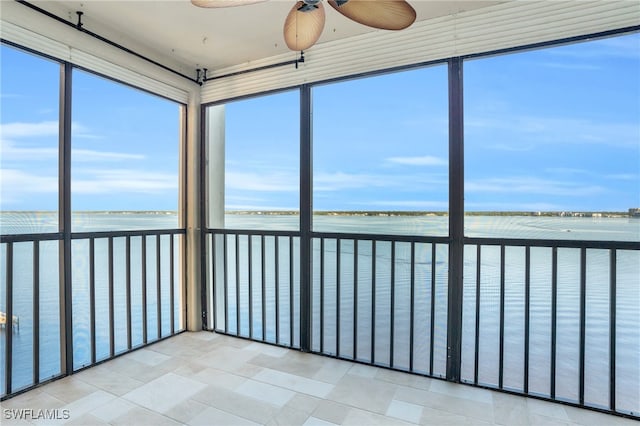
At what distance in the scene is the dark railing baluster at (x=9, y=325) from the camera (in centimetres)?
222

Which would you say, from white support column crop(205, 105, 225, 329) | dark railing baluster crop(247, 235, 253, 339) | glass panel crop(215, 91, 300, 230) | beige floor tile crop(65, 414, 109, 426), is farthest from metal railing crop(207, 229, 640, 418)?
beige floor tile crop(65, 414, 109, 426)

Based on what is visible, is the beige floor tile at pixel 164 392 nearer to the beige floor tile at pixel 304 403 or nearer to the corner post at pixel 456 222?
the beige floor tile at pixel 304 403

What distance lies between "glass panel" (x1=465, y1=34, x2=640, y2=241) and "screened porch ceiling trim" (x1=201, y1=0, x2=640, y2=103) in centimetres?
13

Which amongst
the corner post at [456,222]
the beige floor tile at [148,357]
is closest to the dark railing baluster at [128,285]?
the beige floor tile at [148,357]

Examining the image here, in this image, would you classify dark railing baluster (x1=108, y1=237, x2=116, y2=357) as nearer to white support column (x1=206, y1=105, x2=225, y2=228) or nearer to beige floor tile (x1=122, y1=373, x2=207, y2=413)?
beige floor tile (x1=122, y1=373, x2=207, y2=413)

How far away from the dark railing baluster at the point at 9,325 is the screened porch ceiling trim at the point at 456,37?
7.66ft

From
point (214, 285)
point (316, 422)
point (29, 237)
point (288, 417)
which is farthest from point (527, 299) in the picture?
point (29, 237)

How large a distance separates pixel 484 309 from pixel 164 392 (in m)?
2.38

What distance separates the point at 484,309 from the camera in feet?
8.17

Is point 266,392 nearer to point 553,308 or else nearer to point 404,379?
point 404,379

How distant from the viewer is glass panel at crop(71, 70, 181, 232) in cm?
264

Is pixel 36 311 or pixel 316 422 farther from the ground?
pixel 36 311

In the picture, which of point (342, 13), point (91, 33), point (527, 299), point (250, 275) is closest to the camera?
point (342, 13)

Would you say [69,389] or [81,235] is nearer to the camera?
[69,389]
